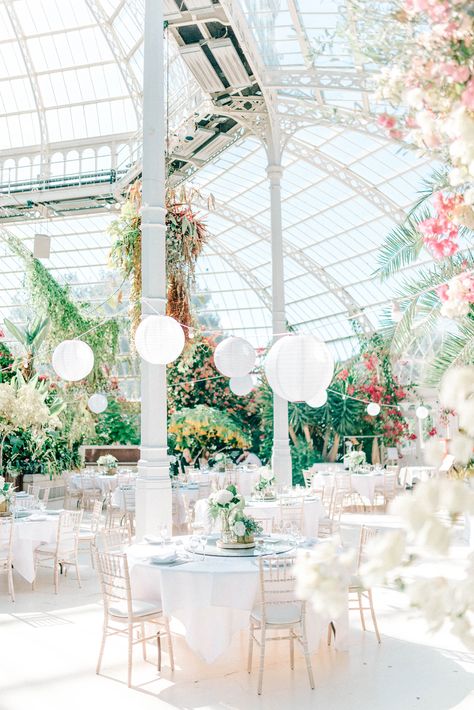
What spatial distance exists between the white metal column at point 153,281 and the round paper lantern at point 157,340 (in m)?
0.40

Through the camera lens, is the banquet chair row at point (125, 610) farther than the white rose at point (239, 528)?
No

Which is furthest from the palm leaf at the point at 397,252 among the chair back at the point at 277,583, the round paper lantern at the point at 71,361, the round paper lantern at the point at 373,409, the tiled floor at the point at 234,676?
the round paper lantern at the point at 373,409

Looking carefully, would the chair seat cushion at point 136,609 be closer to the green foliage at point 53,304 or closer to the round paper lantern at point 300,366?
the round paper lantern at point 300,366

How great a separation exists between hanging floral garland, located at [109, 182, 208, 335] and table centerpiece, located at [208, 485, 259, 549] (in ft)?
8.11

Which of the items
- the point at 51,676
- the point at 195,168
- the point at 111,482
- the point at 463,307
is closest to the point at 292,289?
the point at 195,168

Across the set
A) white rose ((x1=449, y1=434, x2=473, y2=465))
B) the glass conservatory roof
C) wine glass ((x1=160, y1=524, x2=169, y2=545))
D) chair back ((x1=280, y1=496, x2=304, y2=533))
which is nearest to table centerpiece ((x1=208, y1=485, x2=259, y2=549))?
wine glass ((x1=160, y1=524, x2=169, y2=545))

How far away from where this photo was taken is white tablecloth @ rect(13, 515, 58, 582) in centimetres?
697

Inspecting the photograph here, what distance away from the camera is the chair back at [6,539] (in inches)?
263

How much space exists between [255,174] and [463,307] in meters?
16.8

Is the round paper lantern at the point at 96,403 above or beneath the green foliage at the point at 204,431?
above

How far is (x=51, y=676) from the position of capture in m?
4.50

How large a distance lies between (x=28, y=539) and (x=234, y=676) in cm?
335

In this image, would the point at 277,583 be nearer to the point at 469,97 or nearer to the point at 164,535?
the point at 164,535

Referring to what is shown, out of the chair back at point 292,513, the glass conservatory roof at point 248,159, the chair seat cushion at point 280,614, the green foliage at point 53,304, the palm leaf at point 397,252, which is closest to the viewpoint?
the chair seat cushion at point 280,614
